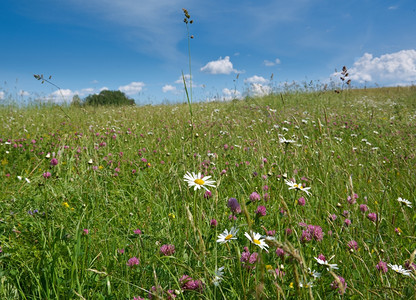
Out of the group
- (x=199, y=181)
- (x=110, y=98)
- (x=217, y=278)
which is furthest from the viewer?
(x=110, y=98)

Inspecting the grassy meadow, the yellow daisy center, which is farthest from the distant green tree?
the yellow daisy center

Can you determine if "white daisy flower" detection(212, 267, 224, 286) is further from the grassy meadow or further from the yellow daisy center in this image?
the yellow daisy center

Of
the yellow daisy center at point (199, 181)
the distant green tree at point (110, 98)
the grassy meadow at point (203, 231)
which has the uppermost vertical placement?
the distant green tree at point (110, 98)

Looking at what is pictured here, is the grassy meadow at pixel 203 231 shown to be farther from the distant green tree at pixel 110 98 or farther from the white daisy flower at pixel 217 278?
the distant green tree at pixel 110 98

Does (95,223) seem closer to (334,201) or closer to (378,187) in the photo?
(334,201)

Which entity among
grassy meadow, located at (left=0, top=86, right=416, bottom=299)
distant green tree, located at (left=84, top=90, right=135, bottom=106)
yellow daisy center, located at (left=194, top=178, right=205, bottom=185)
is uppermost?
distant green tree, located at (left=84, top=90, right=135, bottom=106)

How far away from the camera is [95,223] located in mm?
1858

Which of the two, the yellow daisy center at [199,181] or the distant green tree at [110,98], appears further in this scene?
the distant green tree at [110,98]

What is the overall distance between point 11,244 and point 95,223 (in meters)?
0.51

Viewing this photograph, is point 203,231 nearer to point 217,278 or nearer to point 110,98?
point 217,278

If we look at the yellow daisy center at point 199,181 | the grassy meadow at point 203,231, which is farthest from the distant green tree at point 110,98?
the yellow daisy center at point 199,181

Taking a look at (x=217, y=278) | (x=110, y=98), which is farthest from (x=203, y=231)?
(x=110, y=98)

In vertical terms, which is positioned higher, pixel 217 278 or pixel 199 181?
pixel 199 181

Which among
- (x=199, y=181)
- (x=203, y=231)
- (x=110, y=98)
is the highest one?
(x=110, y=98)
